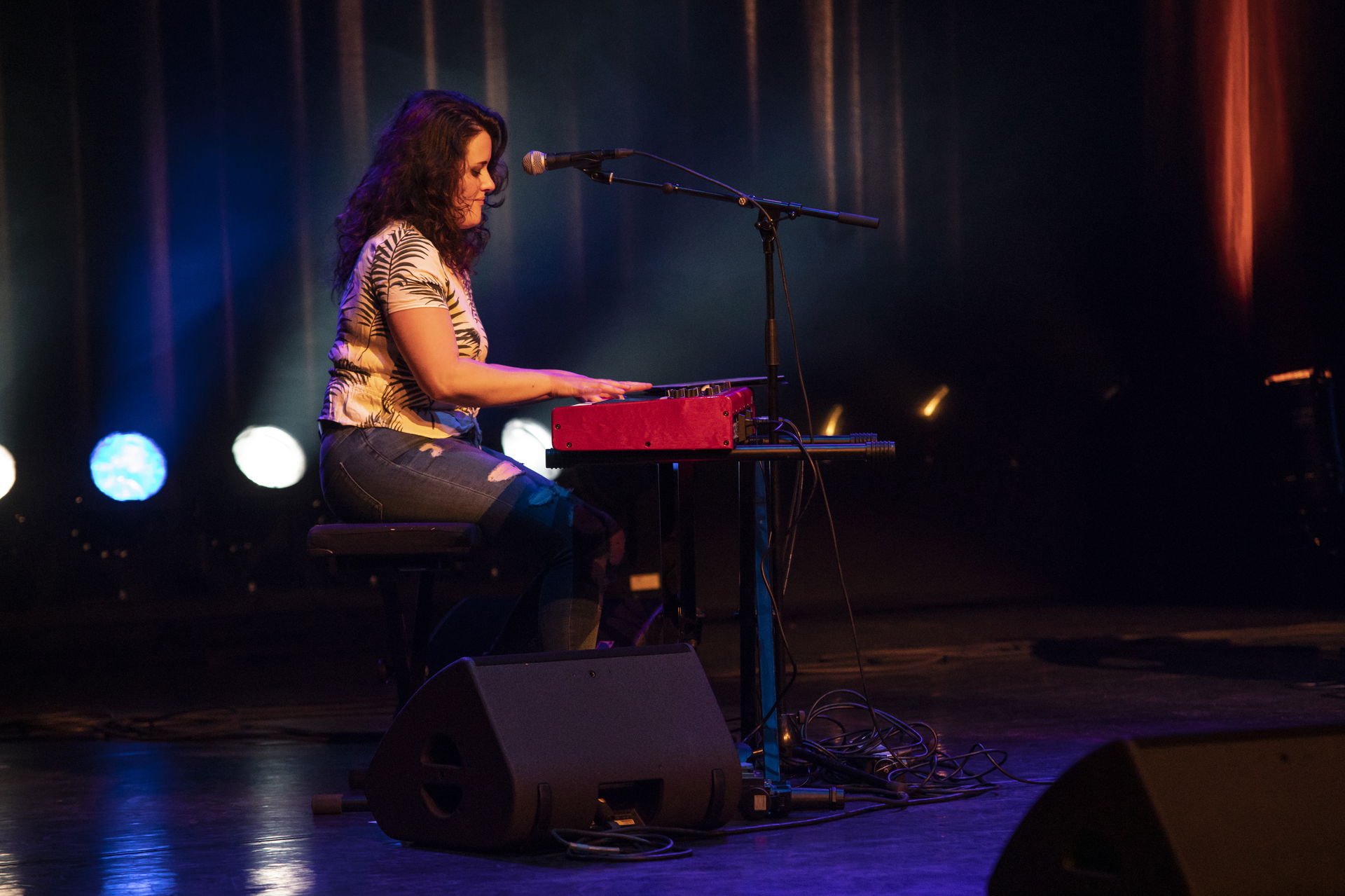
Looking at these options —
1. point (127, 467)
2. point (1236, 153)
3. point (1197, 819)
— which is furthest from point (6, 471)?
point (1236, 153)

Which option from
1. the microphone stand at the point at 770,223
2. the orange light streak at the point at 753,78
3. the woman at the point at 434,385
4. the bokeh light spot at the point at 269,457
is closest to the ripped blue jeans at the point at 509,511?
the woman at the point at 434,385

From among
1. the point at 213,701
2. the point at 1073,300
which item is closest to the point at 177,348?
the point at 213,701

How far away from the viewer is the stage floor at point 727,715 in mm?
1631

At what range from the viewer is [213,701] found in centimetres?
333

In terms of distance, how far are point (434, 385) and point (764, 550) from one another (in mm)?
649

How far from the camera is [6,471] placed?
4.01 metres

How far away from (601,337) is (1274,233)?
9.31 ft

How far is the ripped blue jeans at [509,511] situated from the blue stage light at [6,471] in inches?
94.2

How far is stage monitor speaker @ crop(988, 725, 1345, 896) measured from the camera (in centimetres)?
107

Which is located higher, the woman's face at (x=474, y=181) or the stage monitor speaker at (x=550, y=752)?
the woman's face at (x=474, y=181)

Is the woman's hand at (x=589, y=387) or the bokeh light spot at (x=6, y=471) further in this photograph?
the bokeh light spot at (x=6, y=471)

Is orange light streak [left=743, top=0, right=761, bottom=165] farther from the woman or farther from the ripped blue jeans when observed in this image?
the ripped blue jeans

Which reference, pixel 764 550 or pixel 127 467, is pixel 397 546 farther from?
pixel 127 467

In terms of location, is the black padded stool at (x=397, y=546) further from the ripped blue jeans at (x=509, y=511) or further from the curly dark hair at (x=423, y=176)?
the curly dark hair at (x=423, y=176)
